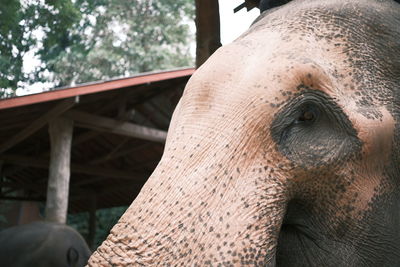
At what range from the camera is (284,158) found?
1321 mm

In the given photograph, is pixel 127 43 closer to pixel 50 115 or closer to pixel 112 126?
pixel 112 126

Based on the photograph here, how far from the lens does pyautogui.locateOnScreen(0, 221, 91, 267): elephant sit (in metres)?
6.84

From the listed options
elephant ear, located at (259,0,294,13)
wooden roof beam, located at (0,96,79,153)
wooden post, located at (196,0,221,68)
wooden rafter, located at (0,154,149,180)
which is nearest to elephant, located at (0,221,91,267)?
wooden roof beam, located at (0,96,79,153)

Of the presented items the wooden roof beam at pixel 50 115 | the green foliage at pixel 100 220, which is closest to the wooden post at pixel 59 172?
the wooden roof beam at pixel 50 115

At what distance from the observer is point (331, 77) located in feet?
4.83

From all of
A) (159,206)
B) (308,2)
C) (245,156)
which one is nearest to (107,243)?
(159,206)

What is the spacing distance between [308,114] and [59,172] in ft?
18.6

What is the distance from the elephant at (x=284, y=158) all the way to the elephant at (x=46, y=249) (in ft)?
18.8

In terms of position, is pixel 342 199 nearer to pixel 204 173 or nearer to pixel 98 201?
pixel 204 173

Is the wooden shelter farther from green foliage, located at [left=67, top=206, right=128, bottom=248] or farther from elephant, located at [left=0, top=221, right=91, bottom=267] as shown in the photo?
green foliage, located at [left=67, top=206, right=128, bottom=248]

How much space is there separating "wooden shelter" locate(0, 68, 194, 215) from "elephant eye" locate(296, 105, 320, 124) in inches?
199

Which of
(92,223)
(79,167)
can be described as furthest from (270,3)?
(92,223)

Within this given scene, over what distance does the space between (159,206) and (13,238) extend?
674cm

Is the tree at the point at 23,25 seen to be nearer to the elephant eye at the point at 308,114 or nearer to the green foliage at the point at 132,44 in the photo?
the elephant eye at the point at 308,114
